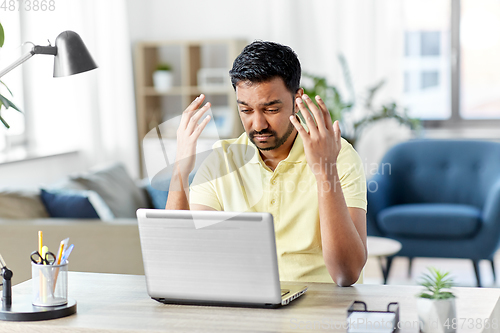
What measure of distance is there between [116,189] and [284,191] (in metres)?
1.96

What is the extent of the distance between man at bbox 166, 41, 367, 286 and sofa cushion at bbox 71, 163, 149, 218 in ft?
5.25

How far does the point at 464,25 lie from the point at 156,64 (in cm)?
243

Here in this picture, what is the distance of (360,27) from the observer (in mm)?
4527

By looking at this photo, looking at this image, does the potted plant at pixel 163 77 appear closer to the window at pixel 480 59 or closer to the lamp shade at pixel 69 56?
the window at pixel 480 59

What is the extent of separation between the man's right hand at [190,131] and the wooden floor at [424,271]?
2476 millimetres

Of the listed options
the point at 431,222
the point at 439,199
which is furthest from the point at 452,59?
the point at 431,222

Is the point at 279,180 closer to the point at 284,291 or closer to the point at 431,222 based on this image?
the point at 284,291

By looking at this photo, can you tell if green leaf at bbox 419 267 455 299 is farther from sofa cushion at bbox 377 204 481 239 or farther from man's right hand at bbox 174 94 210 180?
sofa cushion at bbox 377 204 481 239

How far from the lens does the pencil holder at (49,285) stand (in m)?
1.19

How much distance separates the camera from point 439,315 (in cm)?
100

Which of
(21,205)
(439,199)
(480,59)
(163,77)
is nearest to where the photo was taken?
(21,205)

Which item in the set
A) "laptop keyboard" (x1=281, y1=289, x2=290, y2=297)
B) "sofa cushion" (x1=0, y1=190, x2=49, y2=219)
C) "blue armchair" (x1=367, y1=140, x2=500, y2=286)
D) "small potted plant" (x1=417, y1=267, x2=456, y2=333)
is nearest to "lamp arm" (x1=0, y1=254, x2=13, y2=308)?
"laptop keyboard" (x1=281, y1=289, x2=290, y2=297)

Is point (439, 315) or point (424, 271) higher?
point (439, 315)

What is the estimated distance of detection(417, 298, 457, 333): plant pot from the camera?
3.28ft
